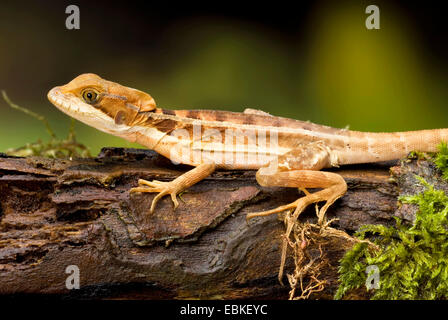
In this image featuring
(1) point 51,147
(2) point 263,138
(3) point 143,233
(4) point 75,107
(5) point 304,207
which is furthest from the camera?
(1) point 51,147

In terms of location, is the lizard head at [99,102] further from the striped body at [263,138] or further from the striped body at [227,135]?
the striped body at [263,138]

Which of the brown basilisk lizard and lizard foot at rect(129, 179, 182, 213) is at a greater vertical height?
the brown basilisk lizard

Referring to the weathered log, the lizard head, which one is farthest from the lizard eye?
the weathered log

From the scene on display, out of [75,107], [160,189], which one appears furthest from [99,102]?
[160,189]

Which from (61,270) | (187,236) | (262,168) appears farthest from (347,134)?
(61,270)

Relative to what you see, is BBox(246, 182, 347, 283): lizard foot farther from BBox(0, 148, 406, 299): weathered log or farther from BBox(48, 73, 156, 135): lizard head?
BBox(48, 73, 156, 135): lizard head

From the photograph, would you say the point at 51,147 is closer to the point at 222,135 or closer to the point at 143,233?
the point at 222,135
